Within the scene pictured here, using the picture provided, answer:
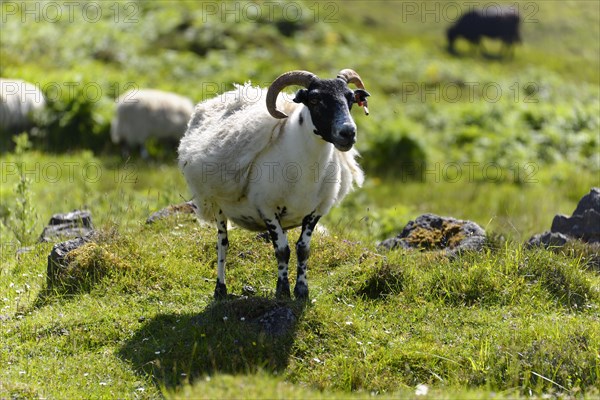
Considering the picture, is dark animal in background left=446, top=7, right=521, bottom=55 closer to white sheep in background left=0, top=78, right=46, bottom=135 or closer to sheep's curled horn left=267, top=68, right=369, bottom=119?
white sheep in background left=0, top=78, right=46, bottom=135

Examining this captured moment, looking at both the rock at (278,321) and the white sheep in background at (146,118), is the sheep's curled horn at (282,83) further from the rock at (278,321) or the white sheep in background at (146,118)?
the white sheep in background at (146,118)

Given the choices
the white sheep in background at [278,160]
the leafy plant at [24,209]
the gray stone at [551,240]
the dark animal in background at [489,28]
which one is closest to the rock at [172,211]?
the leafy plant at [24,209]

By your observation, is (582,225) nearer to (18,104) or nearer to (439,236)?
(439,236)

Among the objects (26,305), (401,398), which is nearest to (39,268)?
(26,305)

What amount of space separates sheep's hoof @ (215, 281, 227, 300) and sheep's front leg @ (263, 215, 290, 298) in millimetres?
705

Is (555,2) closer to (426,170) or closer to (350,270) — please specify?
(426,170)

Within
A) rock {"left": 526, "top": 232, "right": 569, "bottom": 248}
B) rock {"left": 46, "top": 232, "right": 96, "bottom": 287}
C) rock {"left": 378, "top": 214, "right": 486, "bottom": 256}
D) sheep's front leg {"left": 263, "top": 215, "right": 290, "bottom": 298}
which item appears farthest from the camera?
rock {"left": 526, "top": 232, "right": 569, "bottom": 248}

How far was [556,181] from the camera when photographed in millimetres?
21984

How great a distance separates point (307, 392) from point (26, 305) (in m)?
4.36

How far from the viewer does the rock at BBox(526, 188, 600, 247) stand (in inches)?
439

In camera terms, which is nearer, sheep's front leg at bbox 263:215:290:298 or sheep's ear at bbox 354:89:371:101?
sheep's ear at bbox 354:89:371:101

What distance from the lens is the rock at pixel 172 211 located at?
38.1 feet

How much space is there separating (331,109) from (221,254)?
7.94 feet

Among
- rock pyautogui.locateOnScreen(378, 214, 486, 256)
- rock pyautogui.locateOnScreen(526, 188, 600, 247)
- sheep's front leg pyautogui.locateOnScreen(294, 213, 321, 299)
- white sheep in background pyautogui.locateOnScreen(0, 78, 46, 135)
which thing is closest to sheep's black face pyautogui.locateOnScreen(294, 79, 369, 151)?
sheep's front leg pyautogui.locateOnScreen(294, 213, 321, 299)
